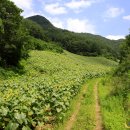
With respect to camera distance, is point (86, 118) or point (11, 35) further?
point (11, 35)

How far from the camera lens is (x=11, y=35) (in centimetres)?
4384

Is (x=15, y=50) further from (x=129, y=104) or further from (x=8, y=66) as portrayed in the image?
(x=129, y=104)

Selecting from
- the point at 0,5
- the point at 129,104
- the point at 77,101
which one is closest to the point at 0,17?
the point at 0,5

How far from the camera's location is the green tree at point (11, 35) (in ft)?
143

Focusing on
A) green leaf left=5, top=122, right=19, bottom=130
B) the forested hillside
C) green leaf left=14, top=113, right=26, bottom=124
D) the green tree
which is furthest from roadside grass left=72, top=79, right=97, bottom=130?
the green tree

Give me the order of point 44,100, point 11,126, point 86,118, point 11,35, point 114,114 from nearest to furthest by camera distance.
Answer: point 11,126 → point 44,100 → point 86,118 → point 114,114 → point 11,35

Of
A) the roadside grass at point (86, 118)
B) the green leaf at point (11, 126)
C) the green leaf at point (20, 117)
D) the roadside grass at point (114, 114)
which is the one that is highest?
the green leaf at point (20, 117)

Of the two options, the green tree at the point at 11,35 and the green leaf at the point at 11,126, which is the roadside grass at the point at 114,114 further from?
the green tree at the point at 11,35

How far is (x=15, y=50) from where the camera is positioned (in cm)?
4453

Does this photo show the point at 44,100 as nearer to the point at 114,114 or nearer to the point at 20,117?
the point at 114,114

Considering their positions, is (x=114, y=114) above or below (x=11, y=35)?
below

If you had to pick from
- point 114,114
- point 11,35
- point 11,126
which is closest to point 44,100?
point 114,114

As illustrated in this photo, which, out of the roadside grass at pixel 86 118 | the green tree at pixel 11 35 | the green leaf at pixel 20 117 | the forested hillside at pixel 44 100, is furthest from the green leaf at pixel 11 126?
the green tree at pixel 11 35

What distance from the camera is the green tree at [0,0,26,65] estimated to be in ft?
143
